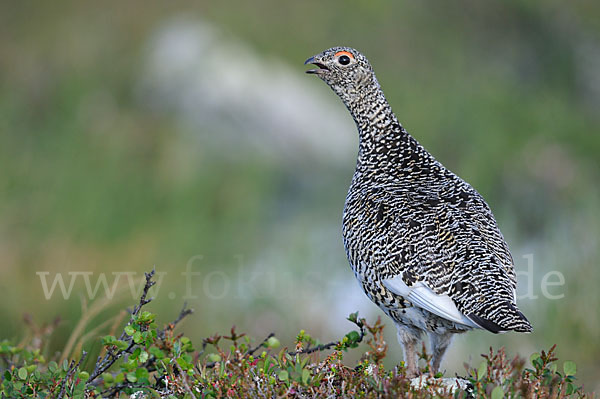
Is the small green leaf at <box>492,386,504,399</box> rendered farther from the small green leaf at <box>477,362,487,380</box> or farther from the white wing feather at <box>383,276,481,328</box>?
the white wing feather at <box>383,276,481,328</box>

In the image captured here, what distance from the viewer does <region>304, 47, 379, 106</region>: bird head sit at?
207 inches

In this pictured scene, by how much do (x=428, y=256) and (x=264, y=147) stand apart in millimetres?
7419

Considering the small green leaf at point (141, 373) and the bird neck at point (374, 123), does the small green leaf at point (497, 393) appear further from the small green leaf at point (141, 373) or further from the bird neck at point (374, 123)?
the bird neck at point (374, 123)

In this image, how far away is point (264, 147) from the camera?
36.5 feet

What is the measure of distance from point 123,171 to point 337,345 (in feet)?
23.3

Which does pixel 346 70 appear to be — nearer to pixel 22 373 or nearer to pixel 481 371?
pixel 481 371

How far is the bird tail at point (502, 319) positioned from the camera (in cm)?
330

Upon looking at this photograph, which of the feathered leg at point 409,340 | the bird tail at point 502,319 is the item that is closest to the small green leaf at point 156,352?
the bird tail at point 502,319

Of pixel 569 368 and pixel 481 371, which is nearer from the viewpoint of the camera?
pixel 481 371

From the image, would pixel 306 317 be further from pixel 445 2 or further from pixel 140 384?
pixel 445 2

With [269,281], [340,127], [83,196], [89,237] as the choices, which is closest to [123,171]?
[83,196]

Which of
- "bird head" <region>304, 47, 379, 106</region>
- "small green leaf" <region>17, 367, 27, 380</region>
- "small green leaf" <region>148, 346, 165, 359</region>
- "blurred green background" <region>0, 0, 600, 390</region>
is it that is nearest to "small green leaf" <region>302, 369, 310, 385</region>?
"small green leaf" <region>148, 346, 165, 359</region>

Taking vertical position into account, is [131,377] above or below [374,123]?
below

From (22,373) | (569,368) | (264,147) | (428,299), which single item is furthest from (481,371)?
(264,147)
